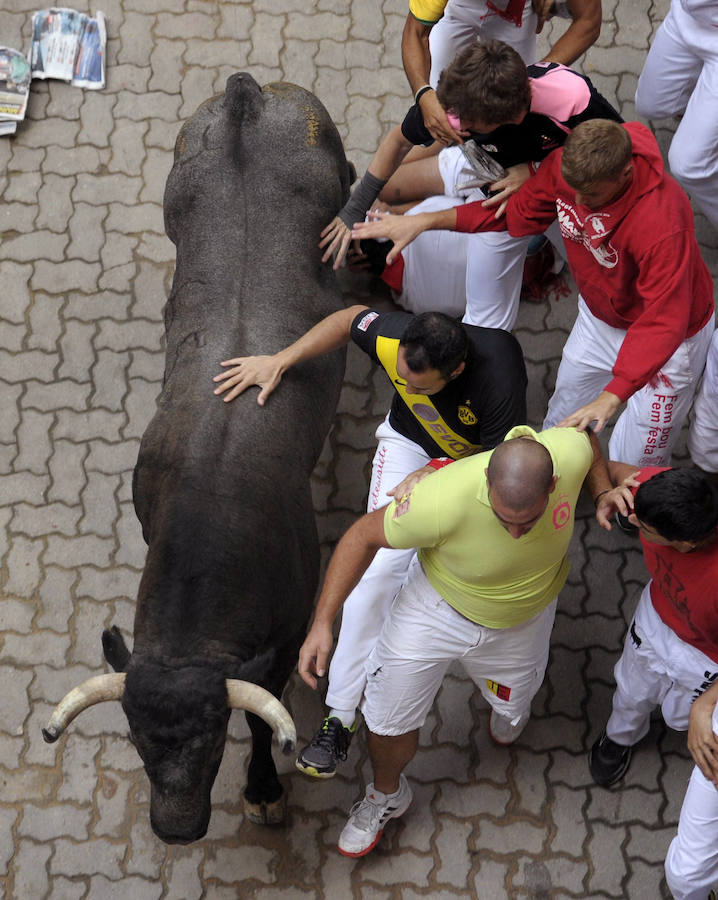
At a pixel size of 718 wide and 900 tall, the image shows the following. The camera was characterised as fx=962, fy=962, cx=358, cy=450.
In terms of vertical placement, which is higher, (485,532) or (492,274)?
(492,274)

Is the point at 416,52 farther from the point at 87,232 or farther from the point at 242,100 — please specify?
the point at 87,232

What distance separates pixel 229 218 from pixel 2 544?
93.6 inches

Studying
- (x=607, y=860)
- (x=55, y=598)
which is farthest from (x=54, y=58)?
(x=607, y=860)

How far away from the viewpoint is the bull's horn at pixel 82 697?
12.5ft

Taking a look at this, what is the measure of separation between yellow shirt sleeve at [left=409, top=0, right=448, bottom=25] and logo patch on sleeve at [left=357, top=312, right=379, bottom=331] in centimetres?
196

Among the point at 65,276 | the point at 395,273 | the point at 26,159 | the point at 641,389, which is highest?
the point at 641,389

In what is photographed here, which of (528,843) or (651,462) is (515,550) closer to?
(651,462)

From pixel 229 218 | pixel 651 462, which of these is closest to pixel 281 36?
pixel 229 218

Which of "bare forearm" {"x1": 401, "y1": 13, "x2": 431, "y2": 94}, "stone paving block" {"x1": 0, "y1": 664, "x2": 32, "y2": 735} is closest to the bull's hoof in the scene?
"stone paving block" {"x1": 0, "y1": 664, "x2": 32, "y2": 735}

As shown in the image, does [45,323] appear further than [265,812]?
Yes

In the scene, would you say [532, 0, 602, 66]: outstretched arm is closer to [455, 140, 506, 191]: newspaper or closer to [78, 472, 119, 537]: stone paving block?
[455, 140, 506, 191]: newspaper

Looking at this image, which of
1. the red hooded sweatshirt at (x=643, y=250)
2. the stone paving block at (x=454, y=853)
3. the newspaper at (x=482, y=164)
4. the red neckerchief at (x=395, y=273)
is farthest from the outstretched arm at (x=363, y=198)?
the stone paving block at (x=454, y=853)

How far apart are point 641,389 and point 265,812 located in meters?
2.86

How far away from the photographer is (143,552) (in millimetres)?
5680
